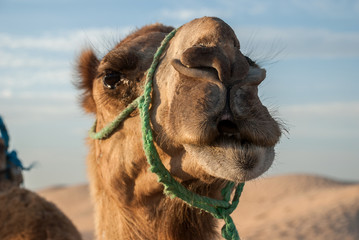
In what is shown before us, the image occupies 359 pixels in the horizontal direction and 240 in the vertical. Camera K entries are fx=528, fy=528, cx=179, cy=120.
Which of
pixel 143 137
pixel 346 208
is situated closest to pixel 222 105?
pixel 143 137

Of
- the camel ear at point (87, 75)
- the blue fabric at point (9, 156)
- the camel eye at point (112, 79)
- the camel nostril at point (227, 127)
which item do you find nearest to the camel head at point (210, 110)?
the camel nostril at point (227, 127)

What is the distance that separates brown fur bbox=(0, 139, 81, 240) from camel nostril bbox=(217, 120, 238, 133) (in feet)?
7.36

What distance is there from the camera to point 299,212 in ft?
53.2

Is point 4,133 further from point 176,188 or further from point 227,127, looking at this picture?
point 227,127

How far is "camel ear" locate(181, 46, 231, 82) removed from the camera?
88.9 inches

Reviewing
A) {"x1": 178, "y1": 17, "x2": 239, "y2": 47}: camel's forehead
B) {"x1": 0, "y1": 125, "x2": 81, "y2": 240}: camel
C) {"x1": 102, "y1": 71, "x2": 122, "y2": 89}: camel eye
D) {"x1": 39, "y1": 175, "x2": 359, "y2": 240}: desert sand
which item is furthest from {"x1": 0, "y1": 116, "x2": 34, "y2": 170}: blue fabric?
{"x1": 39, "y1": 175, "x2": 359, "y2": 240}: desert sand

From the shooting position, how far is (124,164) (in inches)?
118

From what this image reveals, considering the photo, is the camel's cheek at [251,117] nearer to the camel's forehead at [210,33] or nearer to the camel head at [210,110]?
the camel head at [210,110]

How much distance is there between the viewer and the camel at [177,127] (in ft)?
7.30

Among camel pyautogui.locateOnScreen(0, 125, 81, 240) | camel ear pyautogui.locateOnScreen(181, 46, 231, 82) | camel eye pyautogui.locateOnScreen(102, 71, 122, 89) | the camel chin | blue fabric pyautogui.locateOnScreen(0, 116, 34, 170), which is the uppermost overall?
camel ear pyautogui.locateOnScreen(181, 46, 231, 82)

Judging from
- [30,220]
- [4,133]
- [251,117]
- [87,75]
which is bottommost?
[4,133]

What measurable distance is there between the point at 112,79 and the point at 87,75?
63 centimetres

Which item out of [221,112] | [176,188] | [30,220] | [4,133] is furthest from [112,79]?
[4,133]

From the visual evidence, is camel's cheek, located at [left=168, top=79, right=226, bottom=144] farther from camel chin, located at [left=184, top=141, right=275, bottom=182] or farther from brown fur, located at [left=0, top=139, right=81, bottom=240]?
brown fur, located at [left=0, top=139, right=81, bottom=240]
